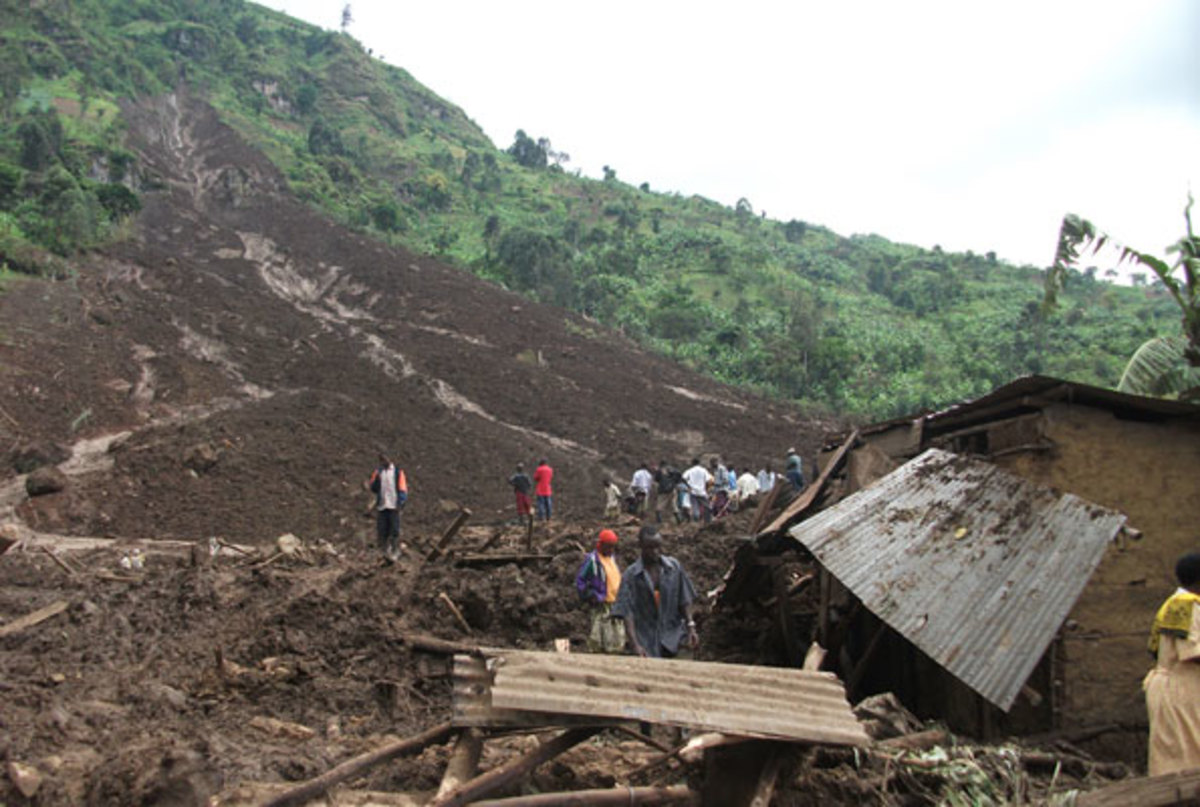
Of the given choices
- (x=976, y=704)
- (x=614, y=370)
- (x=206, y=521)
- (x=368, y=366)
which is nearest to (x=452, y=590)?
(x=976, y=704)

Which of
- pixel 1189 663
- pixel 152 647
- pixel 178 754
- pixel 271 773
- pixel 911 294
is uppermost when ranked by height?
pixel 911 294

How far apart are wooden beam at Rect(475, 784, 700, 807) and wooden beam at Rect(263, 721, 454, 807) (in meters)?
0.47

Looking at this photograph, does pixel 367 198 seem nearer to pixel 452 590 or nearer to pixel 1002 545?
pixel 452 590

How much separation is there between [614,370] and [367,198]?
99.8 feet

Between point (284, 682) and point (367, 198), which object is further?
point (367, 198)

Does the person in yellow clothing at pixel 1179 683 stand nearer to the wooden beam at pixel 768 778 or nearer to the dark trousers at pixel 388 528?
the wooden beam at pixel 768 778

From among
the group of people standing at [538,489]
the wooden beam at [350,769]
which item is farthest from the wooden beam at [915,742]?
the group of people standing at [538,489]

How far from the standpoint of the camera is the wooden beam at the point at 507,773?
3017 millimetres

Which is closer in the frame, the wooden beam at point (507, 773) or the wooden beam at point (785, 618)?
the wooden beam at point (507, 773)

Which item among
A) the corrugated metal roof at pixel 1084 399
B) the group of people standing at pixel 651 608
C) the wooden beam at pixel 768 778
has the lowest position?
the group of people standing at pixel 651 608

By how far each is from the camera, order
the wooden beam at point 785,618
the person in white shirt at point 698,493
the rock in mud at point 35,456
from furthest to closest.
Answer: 1. the person in white shirt at point 698,493
2. the rock in mud at point 35,456
3. the wooden beam at point 785,618

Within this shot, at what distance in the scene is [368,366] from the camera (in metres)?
26.2

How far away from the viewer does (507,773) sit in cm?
311

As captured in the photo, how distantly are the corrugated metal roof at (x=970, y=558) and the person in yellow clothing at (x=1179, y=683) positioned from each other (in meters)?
0.53
